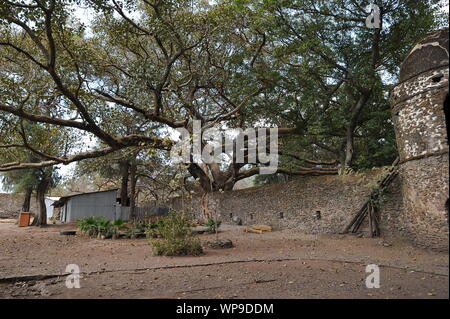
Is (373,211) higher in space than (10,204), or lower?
higher

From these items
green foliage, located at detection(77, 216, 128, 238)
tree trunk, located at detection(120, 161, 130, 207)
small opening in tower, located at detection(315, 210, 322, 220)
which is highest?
tree trunk, located at detection(120, 161, 130, 207)

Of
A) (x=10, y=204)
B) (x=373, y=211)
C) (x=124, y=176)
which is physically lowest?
(x=10, y=204)

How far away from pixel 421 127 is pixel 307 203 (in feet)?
22.7

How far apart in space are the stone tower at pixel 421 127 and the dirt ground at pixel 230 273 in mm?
828

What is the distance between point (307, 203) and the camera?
519 inches

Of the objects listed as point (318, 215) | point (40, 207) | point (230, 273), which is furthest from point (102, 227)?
point (40, 207)

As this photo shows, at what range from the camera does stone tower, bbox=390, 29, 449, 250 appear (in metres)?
5.62

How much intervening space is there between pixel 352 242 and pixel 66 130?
43.1ft

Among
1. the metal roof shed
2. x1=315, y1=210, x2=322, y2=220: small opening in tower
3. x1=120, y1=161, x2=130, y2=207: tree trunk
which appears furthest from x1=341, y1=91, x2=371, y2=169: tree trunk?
the metal roof shed

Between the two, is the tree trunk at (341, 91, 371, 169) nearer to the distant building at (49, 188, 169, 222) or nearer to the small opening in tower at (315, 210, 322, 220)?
the small opening in tower at (315, 210, 322, 220)

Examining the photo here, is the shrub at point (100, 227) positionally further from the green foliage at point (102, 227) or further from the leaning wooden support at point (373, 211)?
the leaning wooden support at point (373, 211)

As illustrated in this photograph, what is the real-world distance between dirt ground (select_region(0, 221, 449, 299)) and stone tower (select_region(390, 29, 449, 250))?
2.72 feet

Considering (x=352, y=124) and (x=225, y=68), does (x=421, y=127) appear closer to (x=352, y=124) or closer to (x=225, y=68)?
(x=352, y=124)
